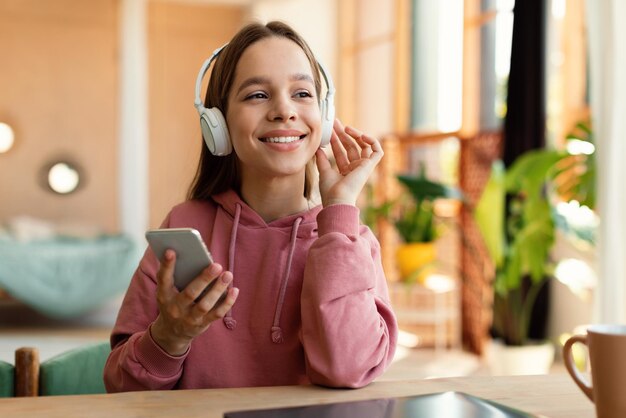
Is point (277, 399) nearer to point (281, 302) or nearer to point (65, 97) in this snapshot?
point (281, 302)

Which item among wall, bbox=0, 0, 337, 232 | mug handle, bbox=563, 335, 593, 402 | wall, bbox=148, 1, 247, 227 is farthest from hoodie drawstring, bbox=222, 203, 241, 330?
wall, bbox=148, 1, 247, 227

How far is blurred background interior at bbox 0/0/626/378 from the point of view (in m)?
3.41

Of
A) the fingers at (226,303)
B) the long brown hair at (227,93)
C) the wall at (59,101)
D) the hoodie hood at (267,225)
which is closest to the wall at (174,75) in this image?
the wall at (59,101)

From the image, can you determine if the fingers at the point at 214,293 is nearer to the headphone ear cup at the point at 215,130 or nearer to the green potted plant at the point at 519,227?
the headphone ear cup at the point at 215,130

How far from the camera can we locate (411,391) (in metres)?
0.92

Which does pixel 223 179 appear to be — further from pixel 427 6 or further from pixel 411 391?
pixel 427 6

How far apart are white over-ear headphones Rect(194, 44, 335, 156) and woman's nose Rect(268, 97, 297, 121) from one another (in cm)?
7

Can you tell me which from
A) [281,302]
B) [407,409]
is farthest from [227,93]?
[407,409]

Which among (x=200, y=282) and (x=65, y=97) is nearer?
(x=200, y=282)

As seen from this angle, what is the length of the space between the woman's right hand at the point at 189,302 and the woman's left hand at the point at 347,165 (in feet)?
0.83

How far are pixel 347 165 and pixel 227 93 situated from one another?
0.70 feet

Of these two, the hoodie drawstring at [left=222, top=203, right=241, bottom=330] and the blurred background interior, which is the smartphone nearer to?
the hoodie drawstring at [left=222, top=203, right=241, bottom=330]

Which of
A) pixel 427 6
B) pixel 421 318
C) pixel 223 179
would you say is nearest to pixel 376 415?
pixel 223 179

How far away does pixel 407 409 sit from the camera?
78 centimetres
